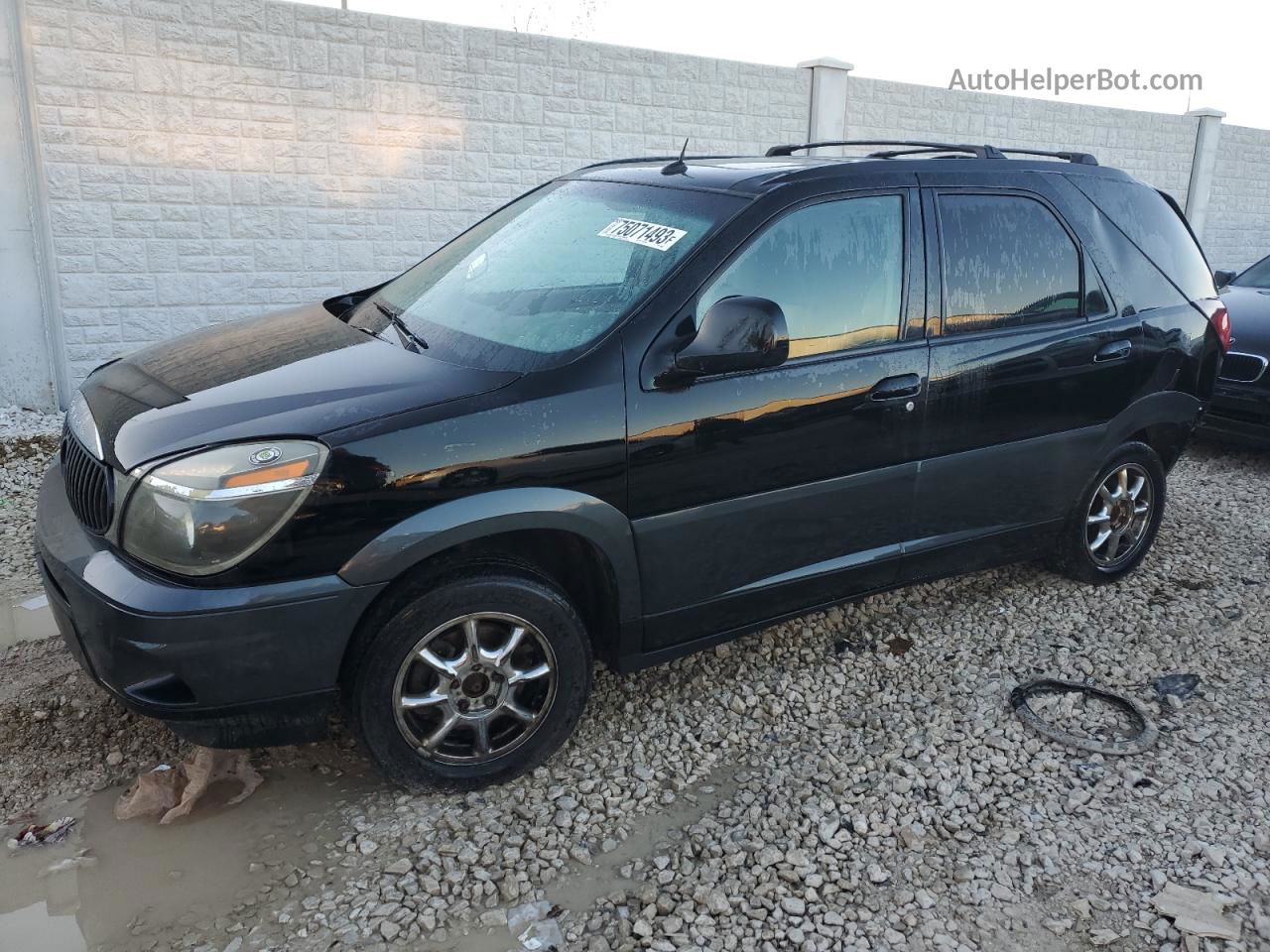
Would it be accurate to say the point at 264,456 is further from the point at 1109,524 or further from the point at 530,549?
the point at 1109,524

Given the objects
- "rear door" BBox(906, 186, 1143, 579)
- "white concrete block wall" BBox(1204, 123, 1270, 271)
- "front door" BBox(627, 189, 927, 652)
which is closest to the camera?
"front door" BBox(627, 189, 927, 652)

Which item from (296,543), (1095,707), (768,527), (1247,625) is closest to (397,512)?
(296,543)

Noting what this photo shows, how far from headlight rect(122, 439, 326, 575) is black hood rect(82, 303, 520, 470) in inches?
2.5

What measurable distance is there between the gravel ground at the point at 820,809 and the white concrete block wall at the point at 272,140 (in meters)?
4.34

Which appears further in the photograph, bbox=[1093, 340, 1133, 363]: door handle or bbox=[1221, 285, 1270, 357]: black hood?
bbox=[1221, 285, 1270, 357]: black hood

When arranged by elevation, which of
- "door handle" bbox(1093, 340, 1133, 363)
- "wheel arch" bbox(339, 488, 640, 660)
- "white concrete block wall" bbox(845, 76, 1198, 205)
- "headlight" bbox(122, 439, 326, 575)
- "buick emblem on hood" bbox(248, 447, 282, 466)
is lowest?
"wheel arch" bbox(339, 488, 640, 660)

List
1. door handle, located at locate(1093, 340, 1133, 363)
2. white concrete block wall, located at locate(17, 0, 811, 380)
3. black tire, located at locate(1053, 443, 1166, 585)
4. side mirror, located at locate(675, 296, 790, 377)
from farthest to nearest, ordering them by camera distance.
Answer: white concrete block wall, located at locate(17, 0, 811, 380), black tire, located at locate(1053, 443, 1166, 585), door handle, located at locate(1093, 340, 1133, 363), side mirror, located at locate(675, 296, 790, 377)

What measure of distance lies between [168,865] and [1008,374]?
11.0 feet

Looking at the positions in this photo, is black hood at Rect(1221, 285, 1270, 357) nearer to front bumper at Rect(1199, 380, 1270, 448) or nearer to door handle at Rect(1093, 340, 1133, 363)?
front bumper at Rect(1199, 380, 1270, 448)

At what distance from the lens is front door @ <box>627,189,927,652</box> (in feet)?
10.5

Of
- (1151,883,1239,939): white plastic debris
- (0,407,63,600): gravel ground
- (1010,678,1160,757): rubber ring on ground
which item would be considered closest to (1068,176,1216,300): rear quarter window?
(1010,678,1160,757): rubber ring on ground

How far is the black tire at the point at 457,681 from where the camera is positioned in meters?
2.86

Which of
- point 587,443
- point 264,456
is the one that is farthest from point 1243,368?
point 264,456

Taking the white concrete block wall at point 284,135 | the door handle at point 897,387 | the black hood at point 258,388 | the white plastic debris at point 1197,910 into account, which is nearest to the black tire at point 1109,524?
the door handle at point 897,387
